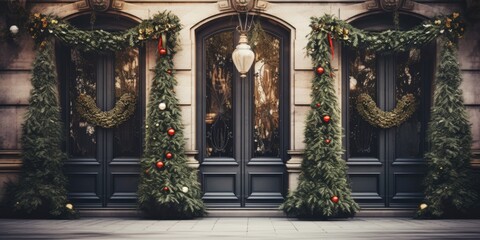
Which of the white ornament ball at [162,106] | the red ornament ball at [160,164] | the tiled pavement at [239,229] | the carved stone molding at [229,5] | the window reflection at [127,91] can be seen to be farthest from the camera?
the window reflection at [127,91]

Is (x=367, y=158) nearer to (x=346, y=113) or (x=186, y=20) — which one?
(x=346, y=113)

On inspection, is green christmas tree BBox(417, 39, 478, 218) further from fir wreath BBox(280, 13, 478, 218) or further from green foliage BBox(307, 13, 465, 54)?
green foliage BBox(307, 13, 465, 54)

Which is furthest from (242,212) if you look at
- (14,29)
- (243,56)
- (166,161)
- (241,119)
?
(14,29)

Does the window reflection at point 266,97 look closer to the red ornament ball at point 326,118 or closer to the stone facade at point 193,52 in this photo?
the stone facade at point 193,52

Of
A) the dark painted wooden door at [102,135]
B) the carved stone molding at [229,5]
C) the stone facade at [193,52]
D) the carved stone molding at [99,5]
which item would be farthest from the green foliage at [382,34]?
the carved stone molding at [99,5]

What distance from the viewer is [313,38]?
44.4 feet

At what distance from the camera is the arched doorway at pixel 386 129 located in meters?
14.2

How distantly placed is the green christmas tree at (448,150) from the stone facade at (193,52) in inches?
20.4

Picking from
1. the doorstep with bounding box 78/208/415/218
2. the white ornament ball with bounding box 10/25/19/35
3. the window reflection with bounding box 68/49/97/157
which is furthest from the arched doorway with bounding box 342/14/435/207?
the white ornament ball with bounding box 10/25/19/35

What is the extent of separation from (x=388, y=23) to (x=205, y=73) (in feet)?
12.4

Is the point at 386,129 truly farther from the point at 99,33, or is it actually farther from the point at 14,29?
the point at 14,29

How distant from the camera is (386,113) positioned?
1403 cm

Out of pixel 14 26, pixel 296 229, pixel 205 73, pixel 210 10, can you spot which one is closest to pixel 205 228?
pixel 296 229

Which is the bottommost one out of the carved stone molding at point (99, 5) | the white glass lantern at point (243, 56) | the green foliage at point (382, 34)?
the white glass lantern at point (243, 56)
